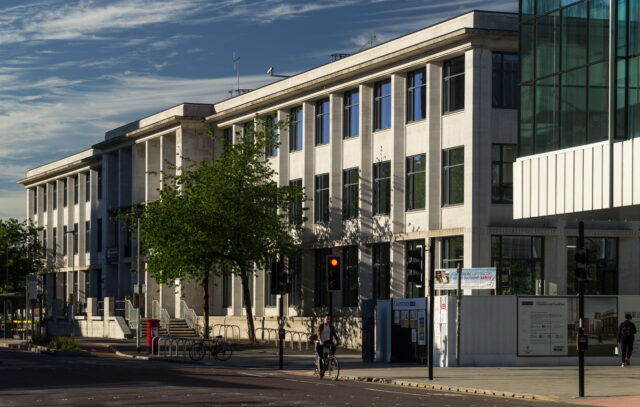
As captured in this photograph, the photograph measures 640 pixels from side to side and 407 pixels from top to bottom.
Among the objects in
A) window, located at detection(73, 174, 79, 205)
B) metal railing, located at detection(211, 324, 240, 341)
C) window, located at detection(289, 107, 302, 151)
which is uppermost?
window, located at detection(289, 107, 302, 151)

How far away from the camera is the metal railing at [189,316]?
6744 cm

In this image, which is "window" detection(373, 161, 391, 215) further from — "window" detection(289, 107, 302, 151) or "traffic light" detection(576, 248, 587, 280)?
"traffic light" detection(576, 248, 587, 280)

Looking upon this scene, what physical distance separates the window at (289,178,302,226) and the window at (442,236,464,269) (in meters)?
9.99

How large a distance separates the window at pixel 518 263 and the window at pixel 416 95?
23.3 ft

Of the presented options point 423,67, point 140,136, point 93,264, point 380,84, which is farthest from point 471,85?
point 93,264

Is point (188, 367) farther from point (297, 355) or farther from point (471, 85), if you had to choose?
point (471, 85)

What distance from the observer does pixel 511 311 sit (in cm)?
3725

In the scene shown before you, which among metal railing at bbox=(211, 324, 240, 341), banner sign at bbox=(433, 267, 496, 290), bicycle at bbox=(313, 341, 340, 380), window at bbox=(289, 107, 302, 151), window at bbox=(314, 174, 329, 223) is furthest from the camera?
metal railing at bbox=(211, 324, 240, 341)

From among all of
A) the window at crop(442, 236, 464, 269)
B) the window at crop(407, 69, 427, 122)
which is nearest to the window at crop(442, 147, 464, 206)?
the window at crop(442, 236, 464, 269)

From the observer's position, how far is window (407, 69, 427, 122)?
169ft

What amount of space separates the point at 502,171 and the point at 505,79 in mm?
3851

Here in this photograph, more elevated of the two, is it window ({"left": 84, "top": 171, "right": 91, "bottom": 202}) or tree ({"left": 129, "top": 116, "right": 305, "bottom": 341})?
window ({"left": 84, "top": 171, "right": 91, "bottom": 202})

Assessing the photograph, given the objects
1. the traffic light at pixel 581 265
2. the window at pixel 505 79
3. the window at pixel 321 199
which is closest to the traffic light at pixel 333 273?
the traffic light at pixel 581 265

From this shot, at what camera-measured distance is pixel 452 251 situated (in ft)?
161
